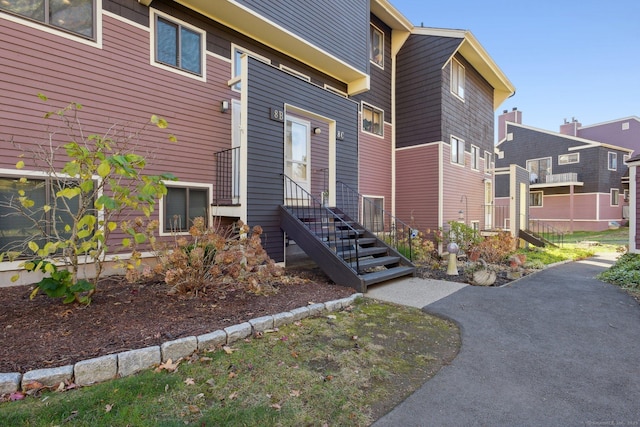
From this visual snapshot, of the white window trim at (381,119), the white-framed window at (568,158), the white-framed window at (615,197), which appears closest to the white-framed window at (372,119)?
the white window trim at (381,119)

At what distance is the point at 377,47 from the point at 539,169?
20.4 m

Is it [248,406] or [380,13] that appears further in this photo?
[380,13]

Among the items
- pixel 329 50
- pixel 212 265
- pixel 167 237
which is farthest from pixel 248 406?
pixel 329 50

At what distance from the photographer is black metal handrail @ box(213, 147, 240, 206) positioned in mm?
6910

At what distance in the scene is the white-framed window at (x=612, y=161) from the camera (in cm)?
2267

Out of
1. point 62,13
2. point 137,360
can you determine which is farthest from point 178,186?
point 137,360

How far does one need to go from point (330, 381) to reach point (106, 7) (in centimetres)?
706

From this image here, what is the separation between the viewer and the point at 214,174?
6965 millimetres

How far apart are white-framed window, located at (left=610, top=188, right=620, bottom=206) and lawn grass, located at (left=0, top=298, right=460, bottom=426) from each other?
1092 inches

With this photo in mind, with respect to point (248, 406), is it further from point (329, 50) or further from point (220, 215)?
point (329, 50)

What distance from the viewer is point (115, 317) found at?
352cm

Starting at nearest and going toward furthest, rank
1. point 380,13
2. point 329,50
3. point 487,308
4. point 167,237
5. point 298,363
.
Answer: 1. point 298,363
2. point 487,308
3. point 167,237
4. point 329,50
5. point 380,13

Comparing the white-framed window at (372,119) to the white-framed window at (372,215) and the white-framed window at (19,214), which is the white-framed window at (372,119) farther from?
the white-framed window at (19,214)

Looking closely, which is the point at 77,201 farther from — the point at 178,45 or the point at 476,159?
the point at 476,159
